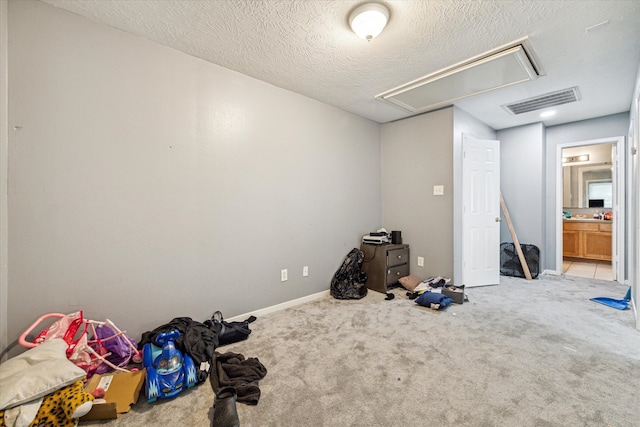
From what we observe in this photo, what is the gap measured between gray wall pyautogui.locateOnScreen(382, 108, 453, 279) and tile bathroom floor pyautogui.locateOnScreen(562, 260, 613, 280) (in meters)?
2.63

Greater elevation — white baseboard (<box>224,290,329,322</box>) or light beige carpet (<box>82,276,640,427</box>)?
white baseboard (<box>224,290,329,322</box>)

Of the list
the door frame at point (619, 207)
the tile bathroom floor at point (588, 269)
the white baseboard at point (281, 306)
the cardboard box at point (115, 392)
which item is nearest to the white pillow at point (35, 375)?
the cardboard box at point (115, 392)

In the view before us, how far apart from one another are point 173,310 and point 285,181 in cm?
161

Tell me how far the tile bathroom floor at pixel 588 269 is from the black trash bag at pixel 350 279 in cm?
358

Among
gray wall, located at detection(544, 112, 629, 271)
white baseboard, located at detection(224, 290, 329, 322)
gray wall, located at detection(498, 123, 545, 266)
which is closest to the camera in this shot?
white baseboard, located at detection(224, 290, 329, 322)

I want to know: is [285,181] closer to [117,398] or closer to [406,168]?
[406,168]

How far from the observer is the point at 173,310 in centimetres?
217

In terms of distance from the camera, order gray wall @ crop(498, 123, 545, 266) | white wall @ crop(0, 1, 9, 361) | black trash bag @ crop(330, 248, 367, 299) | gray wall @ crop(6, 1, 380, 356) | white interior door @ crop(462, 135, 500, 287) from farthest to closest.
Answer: gray wall @ crop(498, 123, 545, 266)
white interior door @ crop(462, 135, 500, 287)
black trash bag @ crop(330, 248, 367, 299)
gray wall @ crop(6, 1, 380, 356)
white wall @ crop(0, 1, 9, 361)

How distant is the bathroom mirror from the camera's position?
17.3 ft

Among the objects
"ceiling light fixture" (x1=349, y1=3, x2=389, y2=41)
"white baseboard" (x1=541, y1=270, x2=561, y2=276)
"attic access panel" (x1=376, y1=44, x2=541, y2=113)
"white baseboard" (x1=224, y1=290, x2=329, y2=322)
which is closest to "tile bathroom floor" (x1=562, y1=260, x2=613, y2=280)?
"white baseboard" (x1=541, y1=270, x2=561, y2=276)

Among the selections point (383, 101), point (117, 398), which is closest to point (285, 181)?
point (383, 101)

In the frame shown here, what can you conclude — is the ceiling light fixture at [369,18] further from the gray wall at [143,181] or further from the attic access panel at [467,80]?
the gray wall at [143,181]

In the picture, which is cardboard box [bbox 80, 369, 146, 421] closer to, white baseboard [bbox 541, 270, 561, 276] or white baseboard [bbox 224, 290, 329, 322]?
white baseboard [bbox 224, 290, 329, 322]

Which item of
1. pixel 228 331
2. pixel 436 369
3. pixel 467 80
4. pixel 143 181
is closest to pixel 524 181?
pixel 467 80
